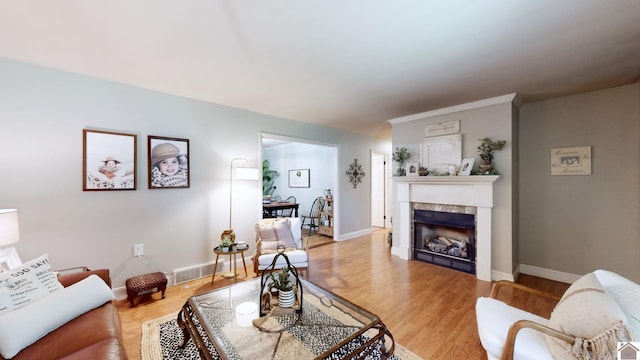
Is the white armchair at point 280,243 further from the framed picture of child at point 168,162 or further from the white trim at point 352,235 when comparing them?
the white trim at point 352,235

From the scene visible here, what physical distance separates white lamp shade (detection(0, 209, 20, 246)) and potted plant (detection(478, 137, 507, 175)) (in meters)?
4.64

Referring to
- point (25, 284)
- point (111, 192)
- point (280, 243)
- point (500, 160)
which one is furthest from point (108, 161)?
point (500, 160)

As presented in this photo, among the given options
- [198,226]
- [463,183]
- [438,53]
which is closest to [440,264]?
[463,183]

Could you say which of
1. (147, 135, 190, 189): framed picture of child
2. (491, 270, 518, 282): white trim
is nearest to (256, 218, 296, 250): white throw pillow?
(147, 135, 190, 189): framed picture of child

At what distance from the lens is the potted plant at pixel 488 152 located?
309 cm

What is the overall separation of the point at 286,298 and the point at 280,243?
57.0 inches

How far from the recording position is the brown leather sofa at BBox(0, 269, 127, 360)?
3.88ft

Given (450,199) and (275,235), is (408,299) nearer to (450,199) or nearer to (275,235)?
(450,199)

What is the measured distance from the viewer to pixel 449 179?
11.2ft

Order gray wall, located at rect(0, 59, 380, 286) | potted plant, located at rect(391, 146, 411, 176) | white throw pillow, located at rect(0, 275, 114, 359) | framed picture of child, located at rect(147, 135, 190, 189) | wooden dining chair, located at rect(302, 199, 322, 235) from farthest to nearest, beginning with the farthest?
wooden dining chair, located at rect(302, 199, 322, 235), potted plant, located at rect(391, 146, 411, 176), framed picture of child, located at rect(147, 135, 190, 189), gray wall, located at rect(0, 59, 380, 286), white throw pillow, located at rect(0, 275, 114, 359)

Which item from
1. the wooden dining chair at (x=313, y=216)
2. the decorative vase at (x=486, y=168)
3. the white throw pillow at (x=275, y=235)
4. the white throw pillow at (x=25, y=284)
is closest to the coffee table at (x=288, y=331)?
the white throw pillow at (x=25, y=284)

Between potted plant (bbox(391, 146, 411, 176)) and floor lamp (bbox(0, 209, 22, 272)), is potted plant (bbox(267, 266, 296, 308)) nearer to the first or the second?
floor lamp (bbox(0, 209, 22, 272))

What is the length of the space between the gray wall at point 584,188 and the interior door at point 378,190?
3347 mm

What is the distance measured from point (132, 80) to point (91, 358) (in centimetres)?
256
